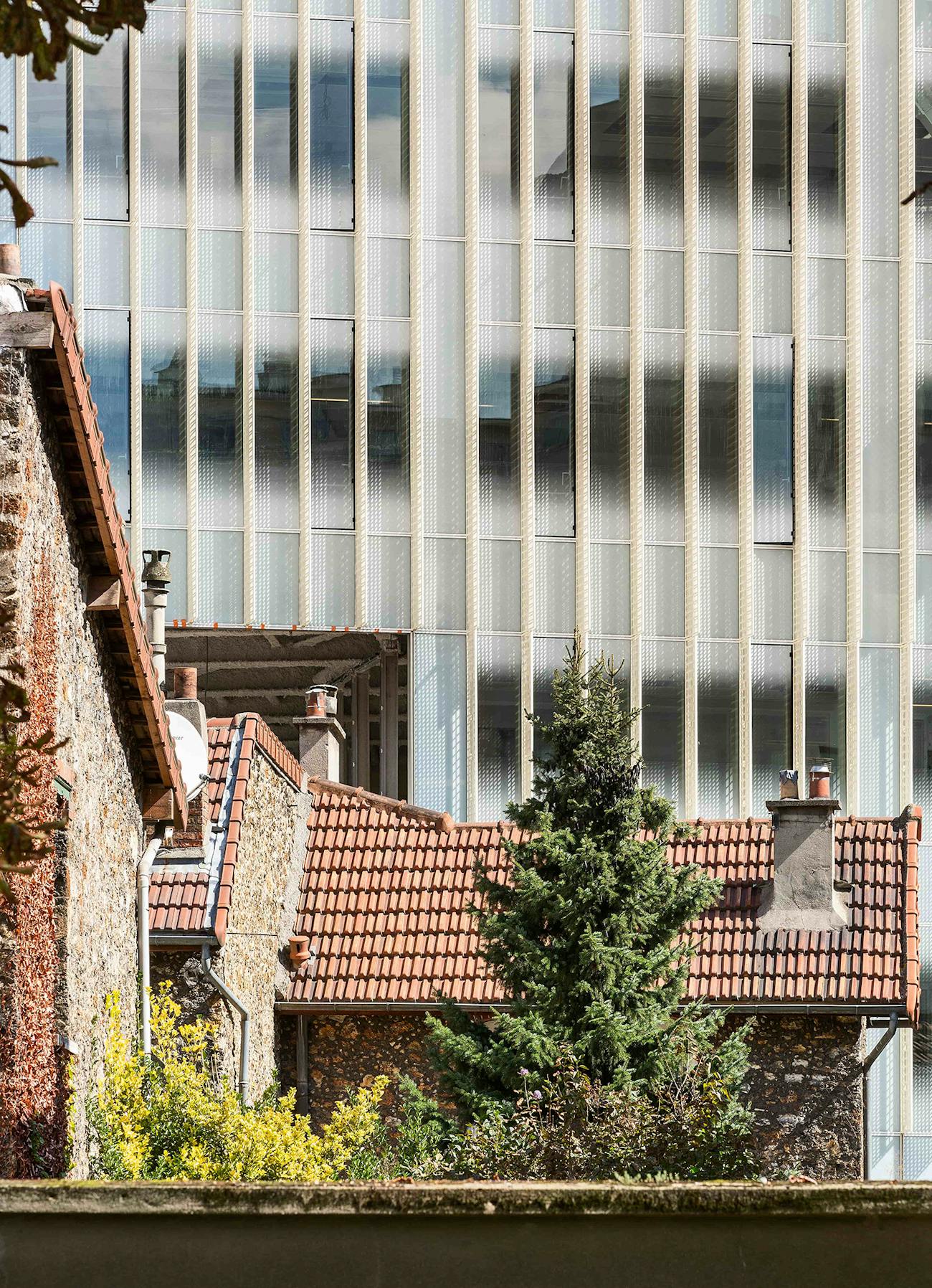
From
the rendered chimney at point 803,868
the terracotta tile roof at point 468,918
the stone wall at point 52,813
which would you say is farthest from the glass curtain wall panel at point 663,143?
the stone wall at point 52,813

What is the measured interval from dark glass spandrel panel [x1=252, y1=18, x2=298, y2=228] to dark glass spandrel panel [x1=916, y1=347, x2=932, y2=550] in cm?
898

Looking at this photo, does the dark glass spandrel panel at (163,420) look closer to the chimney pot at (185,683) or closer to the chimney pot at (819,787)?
the chimney pot at (185,683)

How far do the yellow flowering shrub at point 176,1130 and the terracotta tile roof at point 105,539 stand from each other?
1598 millimetres

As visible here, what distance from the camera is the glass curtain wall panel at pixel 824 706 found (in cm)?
2830

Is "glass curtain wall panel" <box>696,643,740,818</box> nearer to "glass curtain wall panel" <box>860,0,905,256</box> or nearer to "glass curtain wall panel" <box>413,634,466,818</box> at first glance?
"glass curtain wall panel" <box>413,634,466,818</box>

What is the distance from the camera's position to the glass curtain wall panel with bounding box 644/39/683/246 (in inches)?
1136

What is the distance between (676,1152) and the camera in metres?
13.4

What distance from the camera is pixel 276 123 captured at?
28.4m

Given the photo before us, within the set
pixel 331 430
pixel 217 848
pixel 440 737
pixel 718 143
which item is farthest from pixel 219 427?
pixel 217 848

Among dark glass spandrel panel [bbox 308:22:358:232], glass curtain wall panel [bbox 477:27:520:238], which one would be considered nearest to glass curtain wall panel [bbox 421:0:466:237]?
glass curtain wall panel [bbox 477:27:520:238]

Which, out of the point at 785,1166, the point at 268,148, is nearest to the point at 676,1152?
the point at 785,1166

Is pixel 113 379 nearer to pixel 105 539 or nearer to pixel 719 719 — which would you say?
pixel 719 719

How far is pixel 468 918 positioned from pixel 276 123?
13212mm

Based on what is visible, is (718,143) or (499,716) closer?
(499,716)
